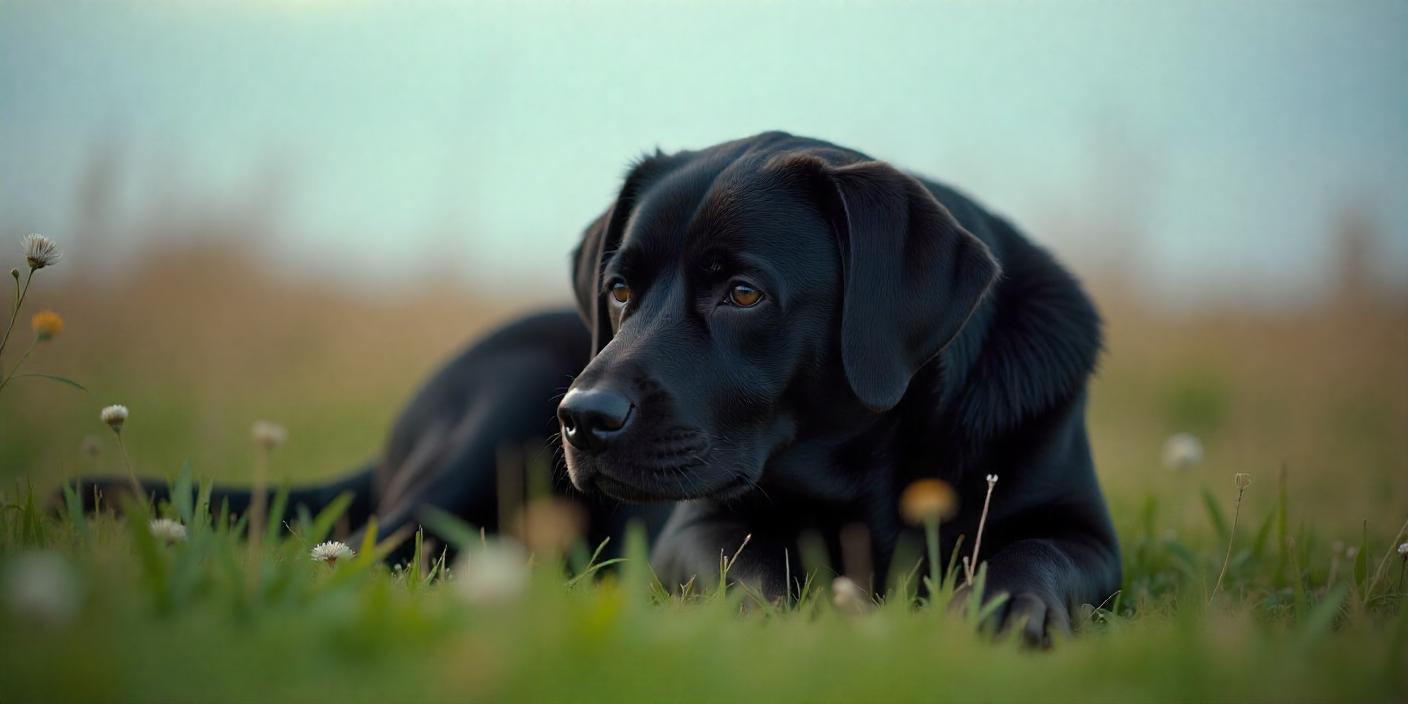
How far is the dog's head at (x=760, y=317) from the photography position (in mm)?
2266

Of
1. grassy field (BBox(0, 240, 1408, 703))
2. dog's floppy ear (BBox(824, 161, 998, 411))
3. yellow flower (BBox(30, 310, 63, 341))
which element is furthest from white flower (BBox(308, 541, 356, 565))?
dog's floppy ear (BBox(824, 161, 998, 411))

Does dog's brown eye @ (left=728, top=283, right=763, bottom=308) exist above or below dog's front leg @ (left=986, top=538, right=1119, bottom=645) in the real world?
above

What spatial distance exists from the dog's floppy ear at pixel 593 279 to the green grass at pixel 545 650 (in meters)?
1.40

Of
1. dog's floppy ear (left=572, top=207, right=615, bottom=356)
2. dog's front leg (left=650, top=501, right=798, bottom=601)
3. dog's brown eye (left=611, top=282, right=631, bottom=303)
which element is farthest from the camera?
dog's floppy ear (left=572, top=207, right=615, bottom=356)

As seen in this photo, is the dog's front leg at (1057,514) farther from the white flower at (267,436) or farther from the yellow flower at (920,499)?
the white flower at (267,436)

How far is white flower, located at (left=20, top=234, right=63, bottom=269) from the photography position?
79.8 inches

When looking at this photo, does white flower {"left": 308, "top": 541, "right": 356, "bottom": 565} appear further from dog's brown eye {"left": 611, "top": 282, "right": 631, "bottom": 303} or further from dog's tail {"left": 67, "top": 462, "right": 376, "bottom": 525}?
dog's brown eye {"left": 611, "top": 282, "right": 631, "bottom": 303}

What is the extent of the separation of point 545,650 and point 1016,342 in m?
1.77

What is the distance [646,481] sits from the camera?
2.26 meters

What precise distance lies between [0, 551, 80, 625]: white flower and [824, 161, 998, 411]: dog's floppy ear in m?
1.57

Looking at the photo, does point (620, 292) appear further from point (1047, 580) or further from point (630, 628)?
point (630, 628)

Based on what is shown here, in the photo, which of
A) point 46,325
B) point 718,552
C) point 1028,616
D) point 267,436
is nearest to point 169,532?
point 267,436

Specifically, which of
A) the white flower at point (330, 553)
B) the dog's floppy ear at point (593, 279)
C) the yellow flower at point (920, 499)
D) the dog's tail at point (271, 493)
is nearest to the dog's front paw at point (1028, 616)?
the yellow flower at point (920, 499)

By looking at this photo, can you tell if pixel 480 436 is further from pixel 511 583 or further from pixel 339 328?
pixel 339 328
